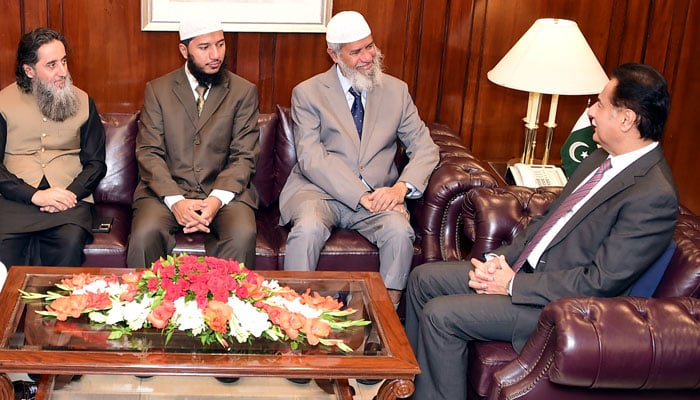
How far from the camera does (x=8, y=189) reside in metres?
3.99

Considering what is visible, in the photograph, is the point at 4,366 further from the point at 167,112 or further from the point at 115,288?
the point at 167,112

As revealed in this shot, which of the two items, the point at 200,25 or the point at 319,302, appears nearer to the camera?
the point at 319,302

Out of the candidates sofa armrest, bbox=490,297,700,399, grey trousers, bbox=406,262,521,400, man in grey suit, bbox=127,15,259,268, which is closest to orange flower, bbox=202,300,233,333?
grey trousers, bbox=406,262,521,400

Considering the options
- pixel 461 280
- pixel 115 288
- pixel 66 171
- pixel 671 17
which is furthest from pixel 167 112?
pixel 671 17

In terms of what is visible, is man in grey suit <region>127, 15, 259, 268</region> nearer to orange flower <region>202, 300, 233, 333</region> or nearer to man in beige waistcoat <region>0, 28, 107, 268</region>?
man in beige waistcoat <region>0, 28, 107, 268</region>

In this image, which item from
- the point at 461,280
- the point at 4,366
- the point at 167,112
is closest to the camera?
the point at 4,366

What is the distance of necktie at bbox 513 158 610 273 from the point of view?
3277 mm

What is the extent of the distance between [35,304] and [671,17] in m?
3.83

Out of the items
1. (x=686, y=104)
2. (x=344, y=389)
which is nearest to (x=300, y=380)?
(x=344, y=389)

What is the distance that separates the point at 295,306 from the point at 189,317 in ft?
1.24

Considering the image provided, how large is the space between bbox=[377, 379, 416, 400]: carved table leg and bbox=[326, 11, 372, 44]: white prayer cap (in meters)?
2.01

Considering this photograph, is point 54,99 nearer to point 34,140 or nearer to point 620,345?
point 34,140

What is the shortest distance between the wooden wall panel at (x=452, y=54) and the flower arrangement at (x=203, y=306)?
6.39ft

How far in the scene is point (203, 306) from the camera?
2.86 m
